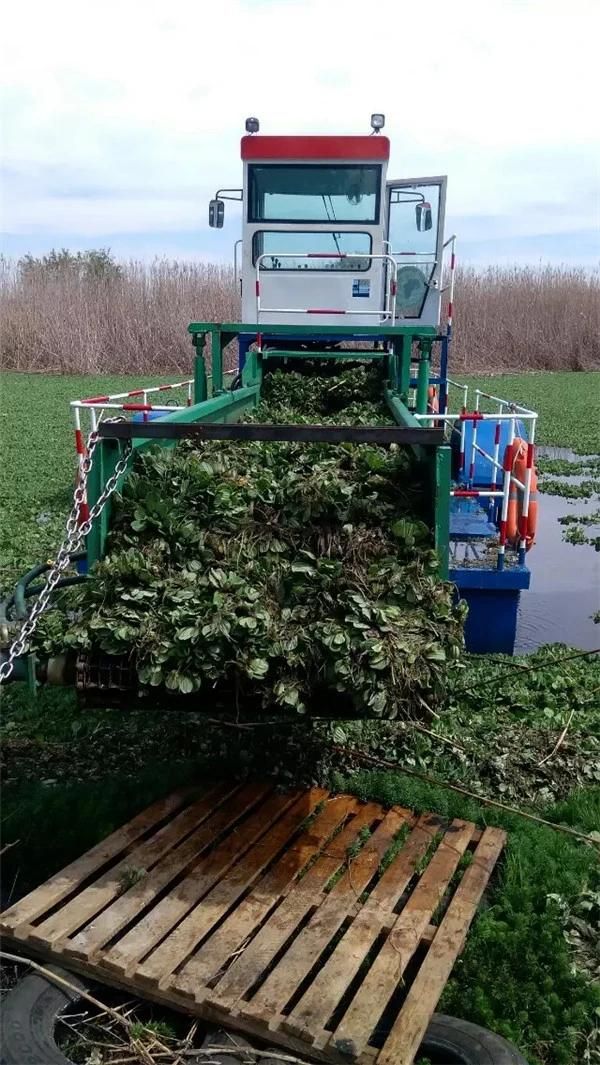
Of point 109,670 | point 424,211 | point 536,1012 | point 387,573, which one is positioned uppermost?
point 424,211

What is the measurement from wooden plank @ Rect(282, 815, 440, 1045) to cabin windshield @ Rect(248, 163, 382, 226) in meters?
6.53

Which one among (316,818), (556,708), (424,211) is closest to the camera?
(316,818)

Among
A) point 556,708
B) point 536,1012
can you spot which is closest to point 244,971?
point 536,1012

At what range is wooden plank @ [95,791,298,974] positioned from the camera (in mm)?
2768

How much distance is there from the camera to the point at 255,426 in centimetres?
327

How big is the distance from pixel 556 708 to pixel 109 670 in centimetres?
270

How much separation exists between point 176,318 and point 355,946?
86.3 ft

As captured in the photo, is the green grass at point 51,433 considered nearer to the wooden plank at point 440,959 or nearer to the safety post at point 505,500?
the safety post at point 505,500

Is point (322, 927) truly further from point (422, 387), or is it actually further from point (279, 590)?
point (422, 387)

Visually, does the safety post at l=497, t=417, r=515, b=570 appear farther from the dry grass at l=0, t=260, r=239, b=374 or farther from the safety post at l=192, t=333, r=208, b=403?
the dry grass at l=0, t=260, r=239, b=374

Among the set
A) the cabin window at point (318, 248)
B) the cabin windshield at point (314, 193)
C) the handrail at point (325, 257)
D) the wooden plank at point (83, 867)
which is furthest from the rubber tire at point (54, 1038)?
the cabin windshield at point (314, 193)

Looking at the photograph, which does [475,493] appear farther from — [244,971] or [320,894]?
[244,971]

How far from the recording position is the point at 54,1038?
260cm

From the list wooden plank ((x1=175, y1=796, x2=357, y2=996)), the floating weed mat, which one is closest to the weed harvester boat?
the floating weed mat
